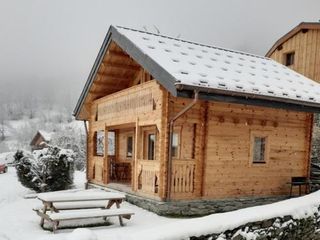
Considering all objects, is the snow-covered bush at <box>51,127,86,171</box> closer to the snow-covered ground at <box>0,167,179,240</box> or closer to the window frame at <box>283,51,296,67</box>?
the window frame at <box>283,51,296,67</box>

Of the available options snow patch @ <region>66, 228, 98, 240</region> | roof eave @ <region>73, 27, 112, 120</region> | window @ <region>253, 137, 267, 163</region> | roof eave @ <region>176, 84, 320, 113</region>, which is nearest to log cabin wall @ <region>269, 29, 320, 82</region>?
roof eave @ <region>176, 84, 320, 113</region>

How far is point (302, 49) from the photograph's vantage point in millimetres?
22797

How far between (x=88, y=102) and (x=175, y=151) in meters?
6.08

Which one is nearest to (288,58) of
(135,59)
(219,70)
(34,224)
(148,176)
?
(219,70)

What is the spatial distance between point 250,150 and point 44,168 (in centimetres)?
851

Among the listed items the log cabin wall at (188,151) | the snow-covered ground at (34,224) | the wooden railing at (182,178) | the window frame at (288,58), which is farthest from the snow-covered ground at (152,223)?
the window frame at (288,58)

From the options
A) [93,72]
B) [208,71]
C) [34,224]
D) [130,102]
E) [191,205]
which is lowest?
[34,224]

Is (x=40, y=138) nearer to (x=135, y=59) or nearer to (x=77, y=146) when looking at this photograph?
(x=77, y=146)

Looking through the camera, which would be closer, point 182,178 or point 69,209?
point 69,209

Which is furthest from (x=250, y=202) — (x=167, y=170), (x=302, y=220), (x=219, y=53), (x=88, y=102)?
(x=88, y=102)

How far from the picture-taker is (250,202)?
1108 centimetres

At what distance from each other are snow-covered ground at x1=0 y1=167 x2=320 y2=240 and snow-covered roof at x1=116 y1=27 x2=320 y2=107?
3277mm

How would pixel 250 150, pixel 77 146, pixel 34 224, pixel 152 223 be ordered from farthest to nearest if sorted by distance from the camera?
pixel 77 146 < pixel 250 150 < pixel 152 223 < pixel 34 224

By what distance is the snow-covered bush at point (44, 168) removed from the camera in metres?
14.5
